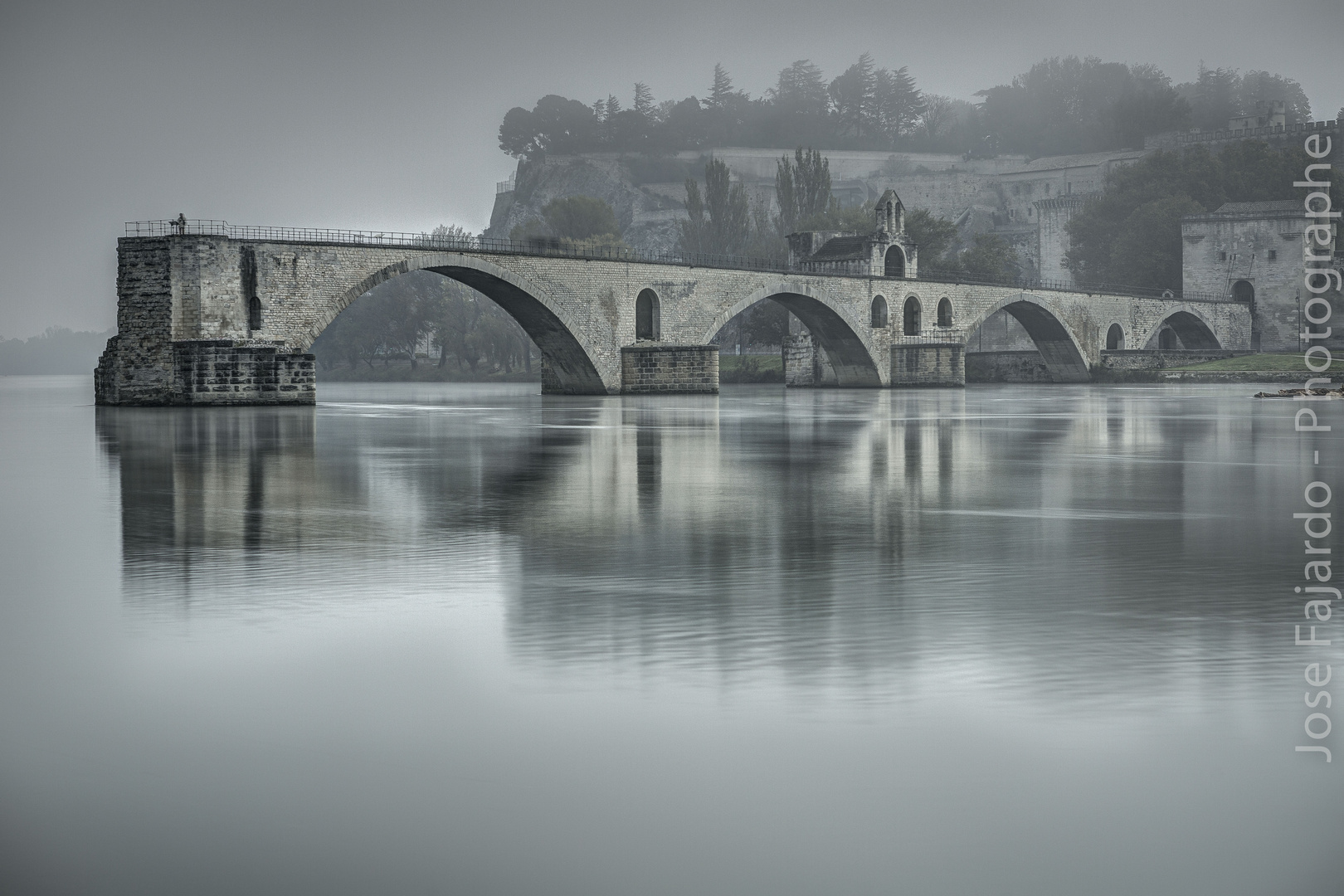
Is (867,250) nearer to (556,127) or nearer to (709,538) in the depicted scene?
(709,538)

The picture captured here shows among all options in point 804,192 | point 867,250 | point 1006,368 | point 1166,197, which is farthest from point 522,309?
point 1166,197

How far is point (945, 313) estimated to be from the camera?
70.2 m

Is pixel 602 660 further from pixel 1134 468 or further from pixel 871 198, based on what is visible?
pixel 871 198

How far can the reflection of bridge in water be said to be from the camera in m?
5.77

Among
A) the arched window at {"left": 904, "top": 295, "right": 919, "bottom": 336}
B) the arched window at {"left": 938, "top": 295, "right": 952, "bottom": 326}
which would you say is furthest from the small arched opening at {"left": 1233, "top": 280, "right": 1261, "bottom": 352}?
the arched window at {"left": 904, "top": 295, "right": 919, "bottom": 336}

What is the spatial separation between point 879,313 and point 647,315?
15968 mm

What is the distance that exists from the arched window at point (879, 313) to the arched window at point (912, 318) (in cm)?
273

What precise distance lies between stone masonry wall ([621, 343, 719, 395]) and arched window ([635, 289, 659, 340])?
872 millimetres

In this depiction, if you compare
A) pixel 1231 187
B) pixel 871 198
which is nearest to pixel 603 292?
pixel 1231 187

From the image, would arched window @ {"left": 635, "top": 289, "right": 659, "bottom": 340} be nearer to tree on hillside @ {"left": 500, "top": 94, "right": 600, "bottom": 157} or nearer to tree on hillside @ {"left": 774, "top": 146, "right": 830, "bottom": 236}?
tree on hillside @ {"left": 774, "top": 146, "right": 830, "bottom": 236}

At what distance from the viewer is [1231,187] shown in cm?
8788

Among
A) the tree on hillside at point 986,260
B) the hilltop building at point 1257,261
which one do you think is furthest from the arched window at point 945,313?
the hilltop building at point 1257,261

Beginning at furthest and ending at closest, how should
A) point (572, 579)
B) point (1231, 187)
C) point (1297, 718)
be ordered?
1. point (1231, 187)
2. point (572, 579)
3. point (1297, 718)

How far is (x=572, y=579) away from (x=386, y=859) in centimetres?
409
